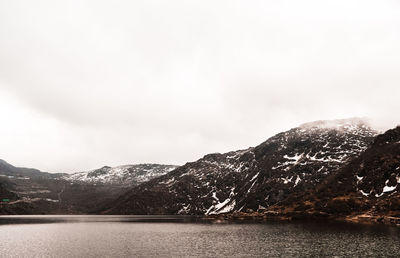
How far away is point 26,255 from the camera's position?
280 ft

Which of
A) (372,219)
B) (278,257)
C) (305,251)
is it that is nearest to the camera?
(278,257)

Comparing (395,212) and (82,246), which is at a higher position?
(395,212)

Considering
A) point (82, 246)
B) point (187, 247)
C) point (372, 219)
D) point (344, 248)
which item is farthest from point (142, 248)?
point (372, 219)

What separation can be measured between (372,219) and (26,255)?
176 meters

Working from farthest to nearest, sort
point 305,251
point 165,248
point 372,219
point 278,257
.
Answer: point 372,219 < point 165,248 < point 305,251 < point 278,257

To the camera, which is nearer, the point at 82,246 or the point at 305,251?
the point at 305,251

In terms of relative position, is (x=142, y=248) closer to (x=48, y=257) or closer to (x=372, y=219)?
(x=48, y=257)

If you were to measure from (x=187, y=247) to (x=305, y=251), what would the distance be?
34.2 meters

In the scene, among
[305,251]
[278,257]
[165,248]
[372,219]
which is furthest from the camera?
[372,219]

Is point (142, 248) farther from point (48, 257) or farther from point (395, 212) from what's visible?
point (395, 212)

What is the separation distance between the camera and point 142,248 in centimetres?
9638

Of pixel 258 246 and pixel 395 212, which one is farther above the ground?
pixel 395 212

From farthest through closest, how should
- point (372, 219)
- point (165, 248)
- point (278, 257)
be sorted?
point (372, 219), point (165, 248), point (278, 257)

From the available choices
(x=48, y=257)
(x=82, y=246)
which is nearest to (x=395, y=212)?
(x=82, y=246)
